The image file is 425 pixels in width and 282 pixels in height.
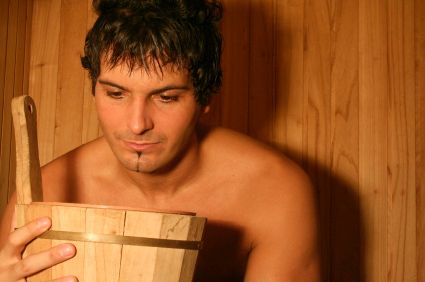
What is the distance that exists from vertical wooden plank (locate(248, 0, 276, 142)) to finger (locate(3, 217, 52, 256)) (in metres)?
1.40

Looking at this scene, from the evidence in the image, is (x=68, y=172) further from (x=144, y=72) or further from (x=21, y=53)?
(x=21, y=53)

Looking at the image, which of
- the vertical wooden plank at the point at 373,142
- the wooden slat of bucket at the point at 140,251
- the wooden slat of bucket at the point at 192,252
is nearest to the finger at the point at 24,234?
the wooden slat of bucket at the point at 140,251

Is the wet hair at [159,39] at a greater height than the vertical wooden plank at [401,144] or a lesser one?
greater

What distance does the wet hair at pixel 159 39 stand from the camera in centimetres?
149

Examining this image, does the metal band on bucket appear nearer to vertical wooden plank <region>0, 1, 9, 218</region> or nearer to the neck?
the neck

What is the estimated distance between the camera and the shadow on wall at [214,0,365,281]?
242cm

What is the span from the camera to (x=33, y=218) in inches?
44.5

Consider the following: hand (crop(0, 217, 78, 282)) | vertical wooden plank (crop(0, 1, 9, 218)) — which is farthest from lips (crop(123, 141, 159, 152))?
vertical wooden plank (crop(0, 1, 9, 218))

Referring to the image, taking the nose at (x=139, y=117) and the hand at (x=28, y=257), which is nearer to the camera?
the hand at (x=28, y=257)

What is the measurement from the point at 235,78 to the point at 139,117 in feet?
3.69

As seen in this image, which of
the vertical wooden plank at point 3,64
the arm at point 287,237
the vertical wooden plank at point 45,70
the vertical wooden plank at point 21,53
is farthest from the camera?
the vertical wooden plank at point 45,70

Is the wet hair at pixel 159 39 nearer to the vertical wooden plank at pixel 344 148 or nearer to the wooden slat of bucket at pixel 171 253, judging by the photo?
the wooden slat of bucket at pixel 171 253

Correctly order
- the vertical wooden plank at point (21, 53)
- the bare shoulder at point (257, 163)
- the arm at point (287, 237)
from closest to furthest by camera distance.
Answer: the arm at point (287, 237) → the bare shoulder at point (257, 163) → the vertical wooden plank at point (21, 53)

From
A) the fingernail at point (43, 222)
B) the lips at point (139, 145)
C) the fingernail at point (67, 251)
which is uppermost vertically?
the lips at point (139, 145)
